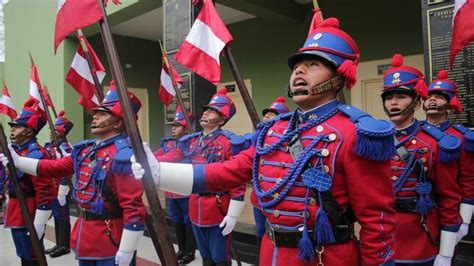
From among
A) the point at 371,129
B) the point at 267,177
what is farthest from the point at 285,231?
the point at 371,129

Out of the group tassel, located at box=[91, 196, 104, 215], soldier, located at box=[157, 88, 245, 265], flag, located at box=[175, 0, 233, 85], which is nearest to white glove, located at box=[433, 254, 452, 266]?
soldier, located at box=[157, 88, 245, 265]

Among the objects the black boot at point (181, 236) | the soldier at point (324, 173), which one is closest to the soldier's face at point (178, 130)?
the black boot at point (181, 236)

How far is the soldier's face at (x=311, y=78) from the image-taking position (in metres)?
1.84

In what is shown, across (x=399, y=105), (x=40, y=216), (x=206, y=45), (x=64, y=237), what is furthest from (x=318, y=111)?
(x=64, y=237)

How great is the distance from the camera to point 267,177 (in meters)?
1.90

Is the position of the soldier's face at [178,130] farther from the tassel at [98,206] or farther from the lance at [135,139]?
the lance at [135,139]

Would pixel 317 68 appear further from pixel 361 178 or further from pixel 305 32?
pixel 305 32

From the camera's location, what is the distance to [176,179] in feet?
6.60

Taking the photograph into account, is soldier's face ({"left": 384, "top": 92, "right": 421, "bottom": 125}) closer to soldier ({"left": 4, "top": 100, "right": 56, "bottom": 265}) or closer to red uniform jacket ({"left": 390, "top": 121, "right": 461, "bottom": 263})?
red uniform jacket ({"left": 390, "top": 121, "right": 461, "bottom": 263})

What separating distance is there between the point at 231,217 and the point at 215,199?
1.24 ft

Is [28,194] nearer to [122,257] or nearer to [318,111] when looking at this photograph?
[122,257]

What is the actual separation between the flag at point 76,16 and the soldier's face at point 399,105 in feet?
6.46

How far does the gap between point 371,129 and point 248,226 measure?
452cm

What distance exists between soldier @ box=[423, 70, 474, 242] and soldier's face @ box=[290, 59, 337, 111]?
1.71 metres
